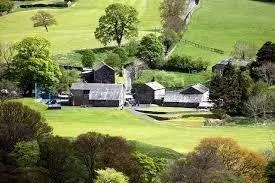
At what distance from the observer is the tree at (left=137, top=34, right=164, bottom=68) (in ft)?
400

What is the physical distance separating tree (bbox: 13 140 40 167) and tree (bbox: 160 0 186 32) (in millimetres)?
83875

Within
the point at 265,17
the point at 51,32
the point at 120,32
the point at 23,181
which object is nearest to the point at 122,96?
the point at 120,32

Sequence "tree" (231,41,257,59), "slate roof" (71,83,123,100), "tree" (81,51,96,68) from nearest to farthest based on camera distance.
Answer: "slate roof" (71,83,123,100), "tree" (81,51,96,68), "tree" (231,41,257,59)

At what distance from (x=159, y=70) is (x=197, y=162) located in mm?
67937

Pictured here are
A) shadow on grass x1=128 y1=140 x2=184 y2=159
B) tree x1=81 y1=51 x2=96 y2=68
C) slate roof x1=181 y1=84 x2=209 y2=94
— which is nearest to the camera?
shadow on grass x1=128 y1=140 x2=184 y2=159

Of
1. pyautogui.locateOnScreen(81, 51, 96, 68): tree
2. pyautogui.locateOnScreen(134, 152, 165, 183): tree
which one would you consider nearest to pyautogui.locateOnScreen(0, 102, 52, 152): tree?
pyautogui.locateOnScreen(134, 152, 165, 183): tree

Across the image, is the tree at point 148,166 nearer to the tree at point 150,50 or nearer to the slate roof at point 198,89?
the slate roof at point 198,89

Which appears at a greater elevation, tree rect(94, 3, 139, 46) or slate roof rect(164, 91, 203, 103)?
tree rect(94, 3, 139, 46)

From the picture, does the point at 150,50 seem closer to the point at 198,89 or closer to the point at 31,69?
the point at 198,89

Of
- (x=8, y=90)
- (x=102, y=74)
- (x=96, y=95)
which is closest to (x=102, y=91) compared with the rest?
(x=96, y=95)

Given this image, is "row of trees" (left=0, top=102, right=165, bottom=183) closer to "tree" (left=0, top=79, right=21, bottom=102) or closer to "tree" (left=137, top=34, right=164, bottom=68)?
"tree" (left=0, top=79, right=21, bottom=102)

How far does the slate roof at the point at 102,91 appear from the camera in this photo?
100375 mm

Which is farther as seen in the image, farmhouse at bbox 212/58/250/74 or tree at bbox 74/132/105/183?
farmhouse at bbox 212/58/250/74

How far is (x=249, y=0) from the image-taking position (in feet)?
577
